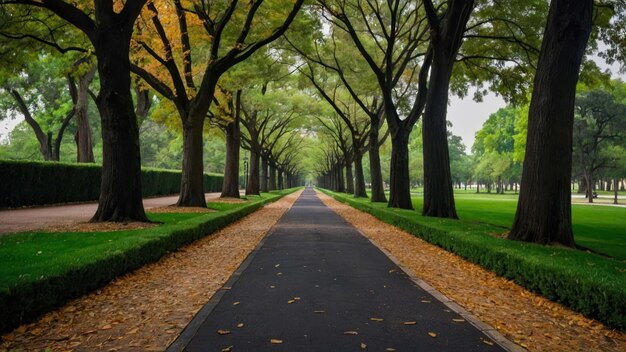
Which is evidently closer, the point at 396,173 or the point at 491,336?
the point at 491,336

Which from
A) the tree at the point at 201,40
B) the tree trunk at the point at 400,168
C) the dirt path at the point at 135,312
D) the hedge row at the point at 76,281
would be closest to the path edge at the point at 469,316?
the dirt path at the point at 135,312

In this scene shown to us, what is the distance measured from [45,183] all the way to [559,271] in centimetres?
2032

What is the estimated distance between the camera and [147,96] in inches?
1219

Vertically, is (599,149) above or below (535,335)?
above

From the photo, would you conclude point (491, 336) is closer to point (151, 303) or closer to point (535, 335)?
point (535, 335)

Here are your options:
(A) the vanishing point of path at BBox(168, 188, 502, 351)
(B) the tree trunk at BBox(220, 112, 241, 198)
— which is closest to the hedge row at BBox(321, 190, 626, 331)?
(A) the vanishing point of path at BBox(168, 188, 502, 351)

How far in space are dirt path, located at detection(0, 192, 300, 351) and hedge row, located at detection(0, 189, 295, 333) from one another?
0.36 feet

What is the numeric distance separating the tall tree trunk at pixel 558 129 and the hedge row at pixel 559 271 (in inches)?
37.8

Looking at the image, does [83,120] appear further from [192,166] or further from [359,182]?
[359,182]

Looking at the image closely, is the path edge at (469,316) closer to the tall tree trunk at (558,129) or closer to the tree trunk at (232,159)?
the tall tree trunk at (558,129)

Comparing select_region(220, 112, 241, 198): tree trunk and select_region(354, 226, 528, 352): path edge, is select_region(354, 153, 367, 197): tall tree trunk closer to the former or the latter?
select_region(220, 112, 241, 198): tree trunk

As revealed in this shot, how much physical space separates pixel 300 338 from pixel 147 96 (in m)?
30.1

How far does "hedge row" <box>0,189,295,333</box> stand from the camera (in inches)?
165

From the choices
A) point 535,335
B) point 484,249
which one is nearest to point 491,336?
point 535,335
